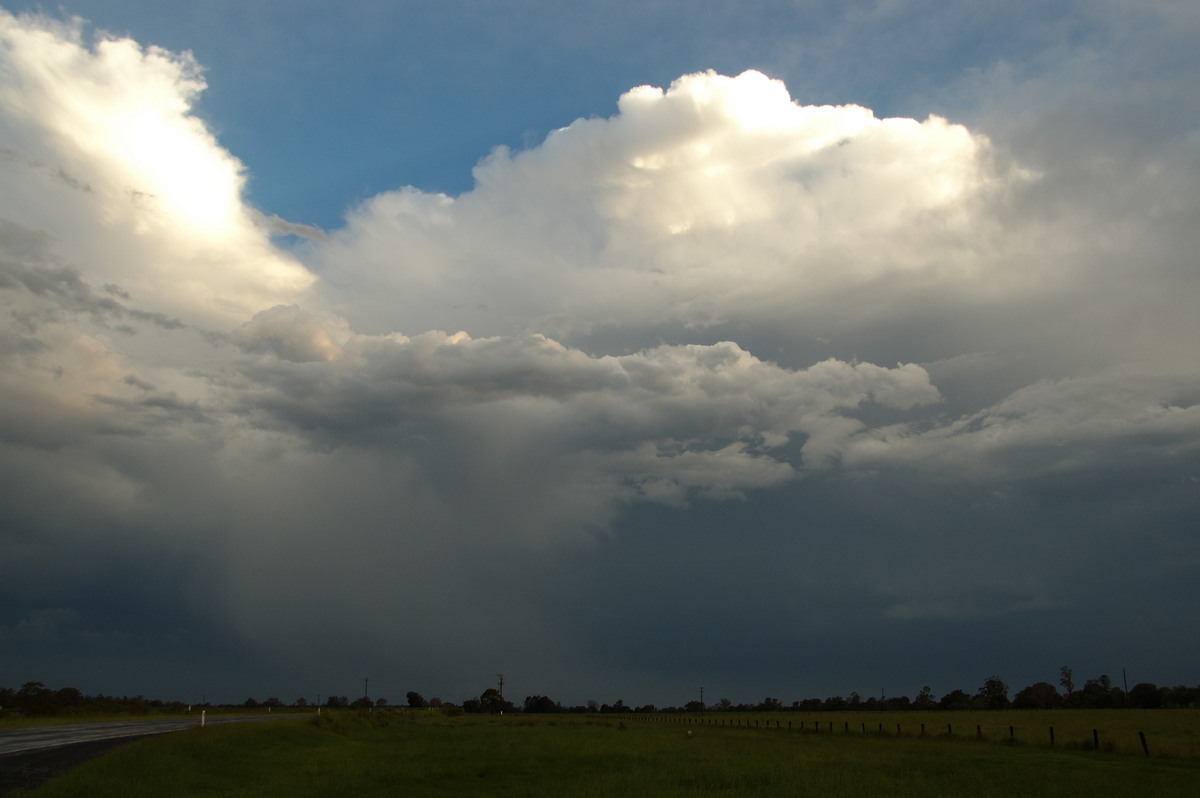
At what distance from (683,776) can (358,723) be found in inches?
1943

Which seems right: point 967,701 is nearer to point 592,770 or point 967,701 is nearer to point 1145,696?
point 1145,696

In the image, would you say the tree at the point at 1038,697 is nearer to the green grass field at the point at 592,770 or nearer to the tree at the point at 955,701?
the tree at the point at 955,701

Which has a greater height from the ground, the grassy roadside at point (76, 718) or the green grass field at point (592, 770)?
the green grass field at point (592, 770)

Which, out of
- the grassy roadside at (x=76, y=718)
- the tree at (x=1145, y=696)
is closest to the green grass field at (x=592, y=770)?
the grassy roadside at (x=76, y=718)

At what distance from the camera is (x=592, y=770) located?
3766cm

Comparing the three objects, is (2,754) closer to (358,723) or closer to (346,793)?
(346,793)

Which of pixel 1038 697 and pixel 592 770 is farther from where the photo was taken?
pixel 1038 697

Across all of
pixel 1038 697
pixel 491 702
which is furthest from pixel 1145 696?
pixel 491 702

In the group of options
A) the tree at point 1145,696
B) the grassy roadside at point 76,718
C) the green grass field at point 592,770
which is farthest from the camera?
the tree at point 1145,696

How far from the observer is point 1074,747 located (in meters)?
46.3

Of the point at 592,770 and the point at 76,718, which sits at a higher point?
the point at 592,770

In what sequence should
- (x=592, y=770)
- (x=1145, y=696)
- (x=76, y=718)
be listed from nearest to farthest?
(x=592, y=770) → (x=76, y=718) → (x=1145, y=696)

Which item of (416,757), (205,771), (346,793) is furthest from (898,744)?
(205,771)

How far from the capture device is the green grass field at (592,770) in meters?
27.9
